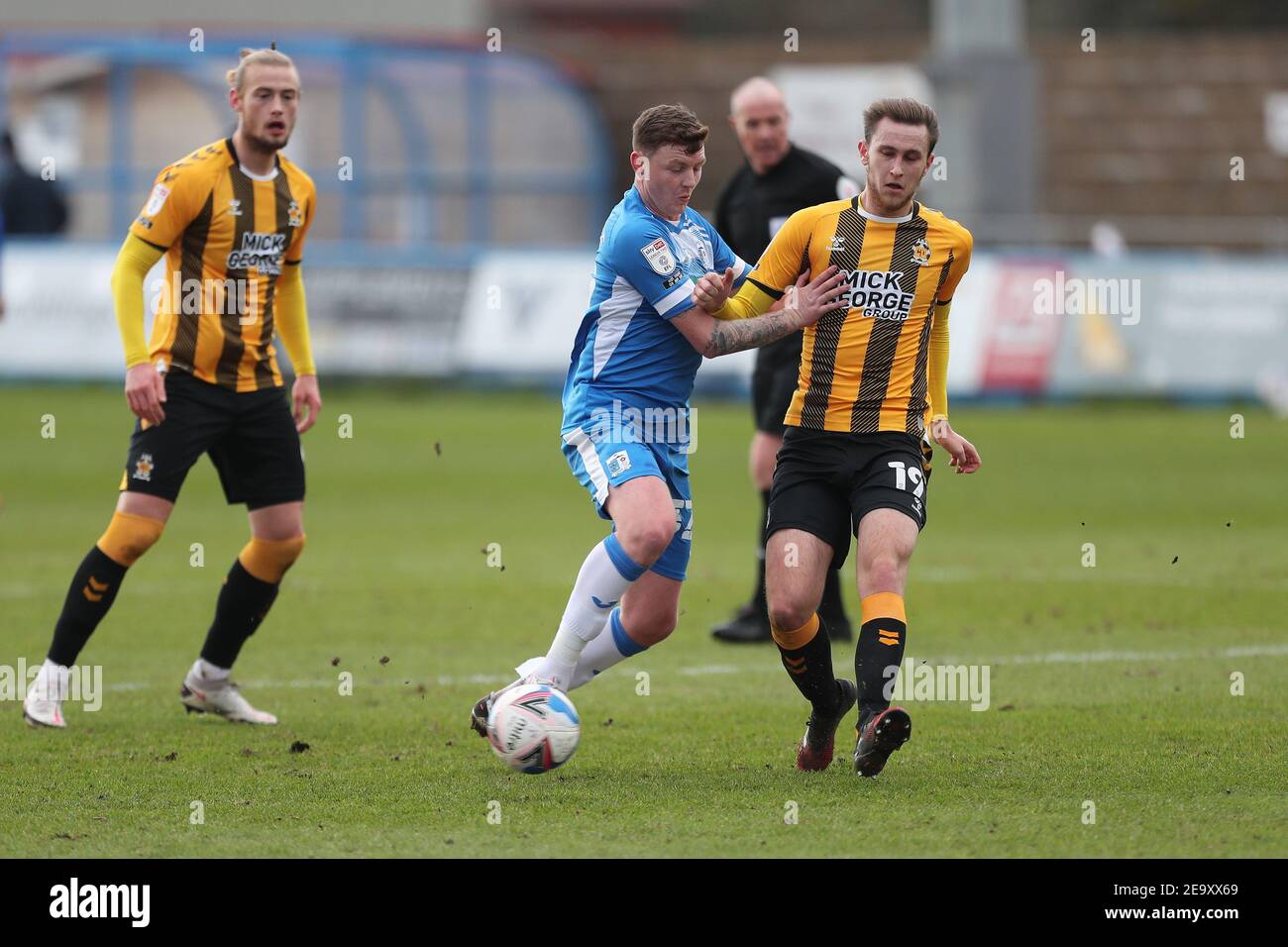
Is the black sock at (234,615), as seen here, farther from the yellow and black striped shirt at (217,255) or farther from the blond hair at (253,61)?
the blond hair at (253,61)

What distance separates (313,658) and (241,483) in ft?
5.64

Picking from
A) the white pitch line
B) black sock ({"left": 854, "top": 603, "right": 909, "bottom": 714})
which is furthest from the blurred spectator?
black sock ({"left": 854, "top": 603, "right": 909, "bottom": 714})

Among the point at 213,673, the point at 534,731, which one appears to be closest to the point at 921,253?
the point at 534,731

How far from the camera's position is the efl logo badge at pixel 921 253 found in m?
6.18

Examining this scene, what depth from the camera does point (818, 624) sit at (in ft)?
20.5

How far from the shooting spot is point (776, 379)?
8.91 meters

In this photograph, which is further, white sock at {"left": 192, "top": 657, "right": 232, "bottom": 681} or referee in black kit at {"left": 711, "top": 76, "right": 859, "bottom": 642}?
referee in black kit at {"left": 711, "top": 76, "right": 859, "bottom": 642}

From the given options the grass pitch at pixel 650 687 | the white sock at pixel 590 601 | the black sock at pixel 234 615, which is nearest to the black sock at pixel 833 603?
the grass pitch at pixel 650 687

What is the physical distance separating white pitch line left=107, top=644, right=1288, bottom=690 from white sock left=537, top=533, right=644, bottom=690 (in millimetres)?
1781

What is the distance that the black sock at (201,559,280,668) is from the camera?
7.20 meters

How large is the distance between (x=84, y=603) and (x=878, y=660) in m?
3.05

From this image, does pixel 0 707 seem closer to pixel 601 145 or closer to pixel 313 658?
pixel 313 658

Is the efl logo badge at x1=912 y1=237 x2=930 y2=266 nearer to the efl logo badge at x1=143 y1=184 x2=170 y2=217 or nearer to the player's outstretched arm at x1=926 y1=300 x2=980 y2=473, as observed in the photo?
the player's outstretched arm at x1=926 y1=300 x2=980 y2=473

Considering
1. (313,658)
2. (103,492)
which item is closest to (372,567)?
(313,658)
